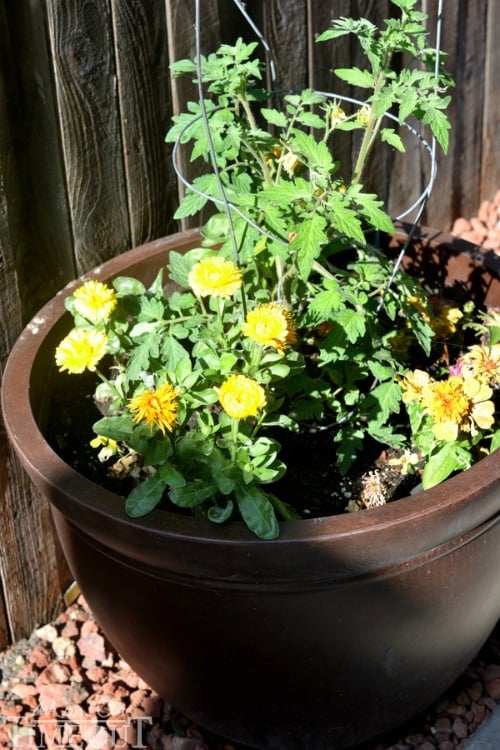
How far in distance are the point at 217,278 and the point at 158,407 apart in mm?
287

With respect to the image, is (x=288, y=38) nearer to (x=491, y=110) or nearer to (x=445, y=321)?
(x=445, y=321)

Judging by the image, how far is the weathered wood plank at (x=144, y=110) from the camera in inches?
83.0

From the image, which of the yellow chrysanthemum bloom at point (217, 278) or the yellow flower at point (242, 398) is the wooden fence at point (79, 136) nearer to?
the yellow chrysanthemum bloom at point (217, 278)

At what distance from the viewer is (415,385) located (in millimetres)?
1915

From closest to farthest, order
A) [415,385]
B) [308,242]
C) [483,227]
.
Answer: [308,242]
[415,385]
[483,227]

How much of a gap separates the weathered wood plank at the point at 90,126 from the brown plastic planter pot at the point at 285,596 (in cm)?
29

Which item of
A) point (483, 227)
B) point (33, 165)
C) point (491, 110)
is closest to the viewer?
point (33, 165)

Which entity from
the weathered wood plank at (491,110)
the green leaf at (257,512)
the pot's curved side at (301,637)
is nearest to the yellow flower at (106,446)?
the pot's curved side at (301,637)

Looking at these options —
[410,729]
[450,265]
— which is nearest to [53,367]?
[450,265]

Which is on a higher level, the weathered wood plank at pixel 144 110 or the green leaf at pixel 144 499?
the weathered wood plank at pixel 144 110

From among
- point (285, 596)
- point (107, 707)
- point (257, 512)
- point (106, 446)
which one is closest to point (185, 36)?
point (106, 446)

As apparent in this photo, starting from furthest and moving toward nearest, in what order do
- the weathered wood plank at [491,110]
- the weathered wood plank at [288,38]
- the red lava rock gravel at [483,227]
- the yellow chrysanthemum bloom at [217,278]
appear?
the red lava rock gravel at [483,227]
the weathered wood plank at [491,110]
the weathered wood plank at [288,38]
the yellow chrysanthemum bloom at [217,278]

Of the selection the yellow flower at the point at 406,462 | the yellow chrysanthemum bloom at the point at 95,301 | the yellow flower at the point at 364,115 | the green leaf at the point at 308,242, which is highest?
the yellow flower at the point at 364,115

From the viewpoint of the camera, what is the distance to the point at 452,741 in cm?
215
